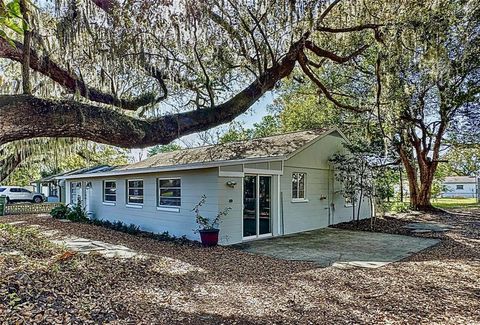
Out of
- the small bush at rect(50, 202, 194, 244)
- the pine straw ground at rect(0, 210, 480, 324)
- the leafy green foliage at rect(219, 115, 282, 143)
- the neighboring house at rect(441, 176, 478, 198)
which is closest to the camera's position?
the pine straw ground at rect(0, 210, 480, 324)

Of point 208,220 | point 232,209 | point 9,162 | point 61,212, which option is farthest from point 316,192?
point 9,162

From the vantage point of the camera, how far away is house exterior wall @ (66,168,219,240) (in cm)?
916

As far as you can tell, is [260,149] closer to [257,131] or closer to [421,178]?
[421,178]

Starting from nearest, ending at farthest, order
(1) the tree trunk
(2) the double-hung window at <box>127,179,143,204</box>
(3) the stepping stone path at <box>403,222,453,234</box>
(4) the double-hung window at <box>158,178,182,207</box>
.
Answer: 1. (4) the double-hung window at <box>158,178,182,207</box>
2. (3) the stepping stone path at <box>403,222,453,234</box>
3. (2) the double-hung window at <box>127,179,143,204</box>
4. (1) the tree trunk

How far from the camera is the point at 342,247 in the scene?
8.58m

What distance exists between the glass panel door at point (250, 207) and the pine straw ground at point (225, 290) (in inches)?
108

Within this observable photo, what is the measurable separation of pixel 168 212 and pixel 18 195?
2179 cm

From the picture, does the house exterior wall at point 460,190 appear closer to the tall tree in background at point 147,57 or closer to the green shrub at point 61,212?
the green shrub at point 61,212

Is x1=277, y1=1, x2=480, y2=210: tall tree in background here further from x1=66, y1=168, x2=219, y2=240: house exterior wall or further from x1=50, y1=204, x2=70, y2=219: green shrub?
x1=50, y1=204, x2=70, y2=219: green shrub

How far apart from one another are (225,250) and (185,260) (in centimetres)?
147

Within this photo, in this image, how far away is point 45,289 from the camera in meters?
3.99

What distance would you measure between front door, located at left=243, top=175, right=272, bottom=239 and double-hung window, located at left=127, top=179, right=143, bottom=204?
411cm

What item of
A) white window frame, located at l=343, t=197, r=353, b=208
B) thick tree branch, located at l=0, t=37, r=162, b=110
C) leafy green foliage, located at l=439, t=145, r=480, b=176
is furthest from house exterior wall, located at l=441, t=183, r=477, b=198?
thick tree branch, located at l=0, t=37, r=162, b=110

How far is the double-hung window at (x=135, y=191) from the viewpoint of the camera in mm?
12133
